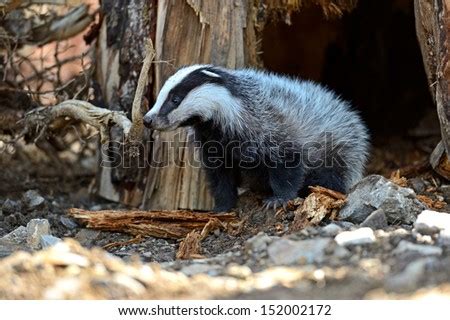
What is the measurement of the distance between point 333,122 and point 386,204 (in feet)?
6.01

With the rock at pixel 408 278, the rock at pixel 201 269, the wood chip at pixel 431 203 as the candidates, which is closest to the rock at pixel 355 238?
the rock at pixel 408 278

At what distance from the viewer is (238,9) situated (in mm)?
6848

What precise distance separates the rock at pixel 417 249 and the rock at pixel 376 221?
0.67 m

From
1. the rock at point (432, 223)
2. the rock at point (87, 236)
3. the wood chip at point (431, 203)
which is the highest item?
the rock at point (432, 223)

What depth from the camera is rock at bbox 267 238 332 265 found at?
13.7ft

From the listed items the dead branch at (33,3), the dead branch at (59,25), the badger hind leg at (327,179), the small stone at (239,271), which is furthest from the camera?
the dead branch at (59,25)

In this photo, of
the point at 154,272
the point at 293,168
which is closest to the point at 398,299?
the point at 154,272

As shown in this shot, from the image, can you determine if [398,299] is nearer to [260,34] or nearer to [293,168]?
[293,168]

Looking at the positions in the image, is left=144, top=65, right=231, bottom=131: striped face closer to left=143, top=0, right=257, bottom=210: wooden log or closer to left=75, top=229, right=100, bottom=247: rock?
left=143, top=0, right=257, bottom=210: wooden log

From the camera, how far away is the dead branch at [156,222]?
6.05 metres

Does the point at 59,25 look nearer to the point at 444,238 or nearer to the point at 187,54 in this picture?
the point at 187,54

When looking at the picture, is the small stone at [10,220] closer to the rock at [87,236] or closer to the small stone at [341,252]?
the rock at [87,236]

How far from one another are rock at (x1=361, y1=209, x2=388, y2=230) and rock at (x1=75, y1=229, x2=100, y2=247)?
2279 mm

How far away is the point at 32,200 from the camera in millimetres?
6949
